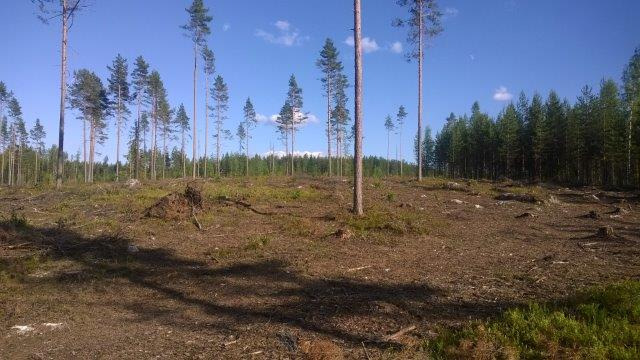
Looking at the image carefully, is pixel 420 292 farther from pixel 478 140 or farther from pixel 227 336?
pixel 478 140

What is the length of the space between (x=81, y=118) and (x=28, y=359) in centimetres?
5342

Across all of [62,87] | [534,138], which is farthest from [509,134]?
[62,87]

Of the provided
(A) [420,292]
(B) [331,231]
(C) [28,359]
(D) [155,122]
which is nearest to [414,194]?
(B) [331,231]

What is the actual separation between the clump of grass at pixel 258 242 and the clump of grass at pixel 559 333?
626cm

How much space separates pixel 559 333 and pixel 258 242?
24.2ft

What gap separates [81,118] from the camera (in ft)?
164

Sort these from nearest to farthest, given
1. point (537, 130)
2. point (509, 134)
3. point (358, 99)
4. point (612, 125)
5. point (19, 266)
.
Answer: point (19, 266)
point (358, 99)
point (612, 125)
point (537, 130)
point (509, 134)

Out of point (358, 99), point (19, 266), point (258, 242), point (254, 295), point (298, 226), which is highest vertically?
point (358, 99)

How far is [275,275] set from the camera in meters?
8.02

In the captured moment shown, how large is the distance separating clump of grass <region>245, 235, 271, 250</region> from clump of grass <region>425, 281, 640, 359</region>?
6.26 meters

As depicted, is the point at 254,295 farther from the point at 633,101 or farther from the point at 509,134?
the point at 509,134

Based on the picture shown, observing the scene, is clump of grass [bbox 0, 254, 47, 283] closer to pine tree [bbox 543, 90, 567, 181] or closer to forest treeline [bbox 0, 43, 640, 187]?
forest treeline [bbox 0, 43, 640, 187]

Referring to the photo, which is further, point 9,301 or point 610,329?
point 9,301

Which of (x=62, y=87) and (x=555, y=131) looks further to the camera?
(x=555, y=131)
